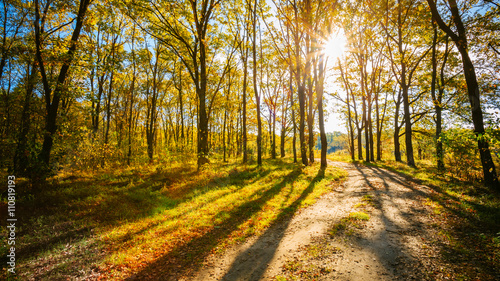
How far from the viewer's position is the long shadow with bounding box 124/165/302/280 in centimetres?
402

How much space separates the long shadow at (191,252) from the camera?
4.02 meters

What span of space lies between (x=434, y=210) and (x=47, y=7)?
62.1 feet

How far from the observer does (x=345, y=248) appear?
434 cm

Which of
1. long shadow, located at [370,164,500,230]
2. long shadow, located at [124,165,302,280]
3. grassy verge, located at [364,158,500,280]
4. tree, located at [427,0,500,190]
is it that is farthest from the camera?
tree, located at [427,0,500,190]

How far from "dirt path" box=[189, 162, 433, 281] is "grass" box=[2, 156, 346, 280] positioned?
0.61 m

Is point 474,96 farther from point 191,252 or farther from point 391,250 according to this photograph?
point 191,252

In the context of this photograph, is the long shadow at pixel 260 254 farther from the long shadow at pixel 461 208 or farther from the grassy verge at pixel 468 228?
the long shadow at pixel 461 208

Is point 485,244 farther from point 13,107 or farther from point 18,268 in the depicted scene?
point 13,107

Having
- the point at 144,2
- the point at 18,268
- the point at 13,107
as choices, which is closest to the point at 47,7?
the point at 144,2

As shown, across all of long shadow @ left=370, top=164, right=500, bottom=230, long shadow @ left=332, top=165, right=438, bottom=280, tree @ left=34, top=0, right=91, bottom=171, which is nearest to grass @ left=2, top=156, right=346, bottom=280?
tree @ left=34, top=0, right=91, bottom=171

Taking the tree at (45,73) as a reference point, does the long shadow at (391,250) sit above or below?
below

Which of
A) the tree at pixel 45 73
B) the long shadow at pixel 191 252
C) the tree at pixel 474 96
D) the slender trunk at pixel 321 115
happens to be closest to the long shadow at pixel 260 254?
the long shadow at pixel 191 252

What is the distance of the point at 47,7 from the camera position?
9398mm

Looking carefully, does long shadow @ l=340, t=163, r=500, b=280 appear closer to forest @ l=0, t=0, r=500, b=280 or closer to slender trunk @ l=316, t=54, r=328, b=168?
forest @ l=0, t=0, r=500, b=280
